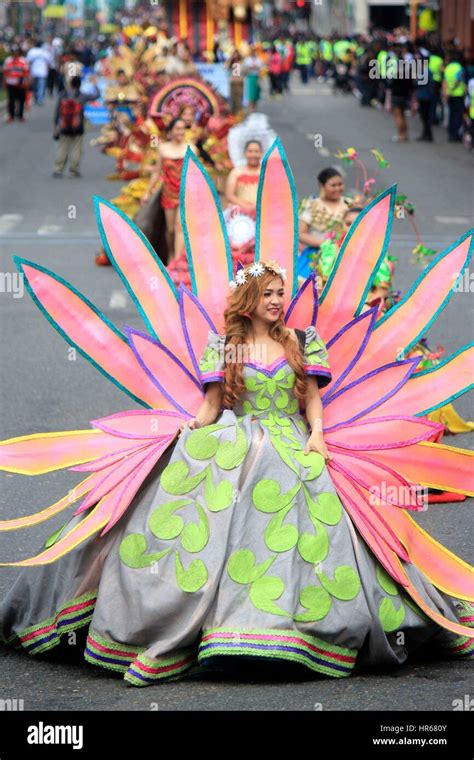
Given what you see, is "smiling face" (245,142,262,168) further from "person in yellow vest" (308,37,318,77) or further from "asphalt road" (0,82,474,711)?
"person in yellow vest" (308,37,318,77)

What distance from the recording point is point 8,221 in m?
19.8

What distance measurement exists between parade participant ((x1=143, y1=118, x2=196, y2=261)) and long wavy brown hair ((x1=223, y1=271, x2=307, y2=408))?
29.9 ft

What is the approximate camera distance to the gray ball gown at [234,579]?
17.1 ft

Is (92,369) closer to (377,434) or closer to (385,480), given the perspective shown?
(377,434)

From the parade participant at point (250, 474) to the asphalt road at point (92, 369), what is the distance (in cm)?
11

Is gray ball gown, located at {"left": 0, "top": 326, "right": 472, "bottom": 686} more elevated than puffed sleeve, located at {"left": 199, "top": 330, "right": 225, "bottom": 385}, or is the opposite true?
puffed sleeve, located at {"left": 199, "top": 330, "right": 225, "bottom": 385}

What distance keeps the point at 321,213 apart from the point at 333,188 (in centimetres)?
23

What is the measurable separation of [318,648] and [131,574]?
704 mm

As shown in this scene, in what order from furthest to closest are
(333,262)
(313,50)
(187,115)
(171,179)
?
(313,50), (187,115), (171,179), (333,262)

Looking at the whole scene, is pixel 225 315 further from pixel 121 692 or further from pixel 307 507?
pixel 121 692

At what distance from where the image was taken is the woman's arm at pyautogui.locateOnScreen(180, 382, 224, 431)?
5797mm

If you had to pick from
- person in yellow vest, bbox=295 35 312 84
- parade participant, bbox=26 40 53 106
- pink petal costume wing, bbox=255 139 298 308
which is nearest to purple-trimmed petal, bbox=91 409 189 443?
pink petal costume wing, bbox=255 139 298 308

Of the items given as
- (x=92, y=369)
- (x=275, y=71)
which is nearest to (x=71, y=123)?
(x=92, y=369)
